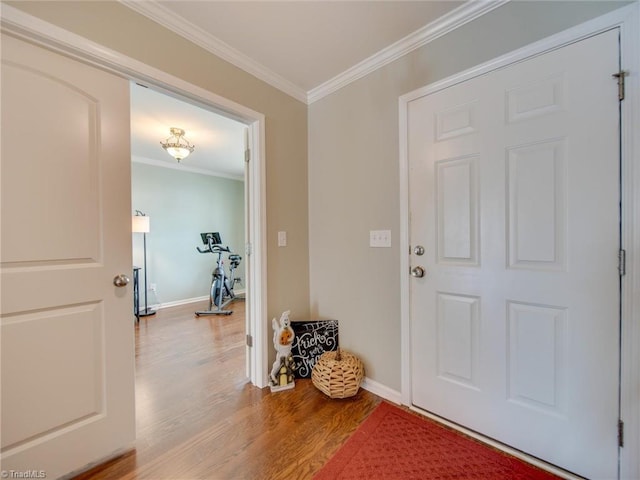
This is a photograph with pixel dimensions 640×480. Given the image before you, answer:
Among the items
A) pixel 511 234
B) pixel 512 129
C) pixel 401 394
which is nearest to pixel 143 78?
pixel 512 129

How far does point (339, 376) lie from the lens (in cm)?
182

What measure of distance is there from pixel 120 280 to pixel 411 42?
2.20 metres

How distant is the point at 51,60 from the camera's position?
4.00 feet

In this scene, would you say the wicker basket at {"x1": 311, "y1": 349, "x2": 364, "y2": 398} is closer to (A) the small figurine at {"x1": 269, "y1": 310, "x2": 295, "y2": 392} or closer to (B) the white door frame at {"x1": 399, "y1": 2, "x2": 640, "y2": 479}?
(A) the small figurine at {"x1": 269, "y1": 310, "x2": 295, "y2": 392}

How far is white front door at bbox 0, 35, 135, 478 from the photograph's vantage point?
114cm

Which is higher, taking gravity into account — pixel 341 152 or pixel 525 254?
pixel 341 152

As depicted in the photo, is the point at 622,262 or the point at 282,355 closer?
the point at 622,262

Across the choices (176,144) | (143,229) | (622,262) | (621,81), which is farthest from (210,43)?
(143,229)

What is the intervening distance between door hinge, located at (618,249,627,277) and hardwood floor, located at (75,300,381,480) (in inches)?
58.4

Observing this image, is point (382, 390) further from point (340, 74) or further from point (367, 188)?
point (340, 74)

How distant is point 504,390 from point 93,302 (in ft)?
7.02

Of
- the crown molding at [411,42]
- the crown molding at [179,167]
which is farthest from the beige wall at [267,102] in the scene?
the crown molding at [179,167]

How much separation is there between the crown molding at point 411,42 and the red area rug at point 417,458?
2.30 meters

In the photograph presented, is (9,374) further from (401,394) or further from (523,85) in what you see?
(523,85)
